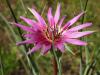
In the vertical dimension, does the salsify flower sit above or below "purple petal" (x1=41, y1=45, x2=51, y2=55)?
above

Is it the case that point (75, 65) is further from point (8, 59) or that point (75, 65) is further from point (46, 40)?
point (46, 40)

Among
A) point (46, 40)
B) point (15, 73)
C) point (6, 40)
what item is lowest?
point (15, 73)

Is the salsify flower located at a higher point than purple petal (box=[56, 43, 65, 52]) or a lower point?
higher

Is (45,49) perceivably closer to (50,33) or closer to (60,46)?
(60,46)

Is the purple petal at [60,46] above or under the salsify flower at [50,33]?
under

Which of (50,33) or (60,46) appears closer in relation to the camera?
(60,46)

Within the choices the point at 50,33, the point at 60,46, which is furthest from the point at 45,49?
the point at 50,33

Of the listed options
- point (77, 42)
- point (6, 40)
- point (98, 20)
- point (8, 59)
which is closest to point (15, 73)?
point (8, 59)

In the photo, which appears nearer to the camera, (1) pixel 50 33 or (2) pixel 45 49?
(2) pixel 45 49
